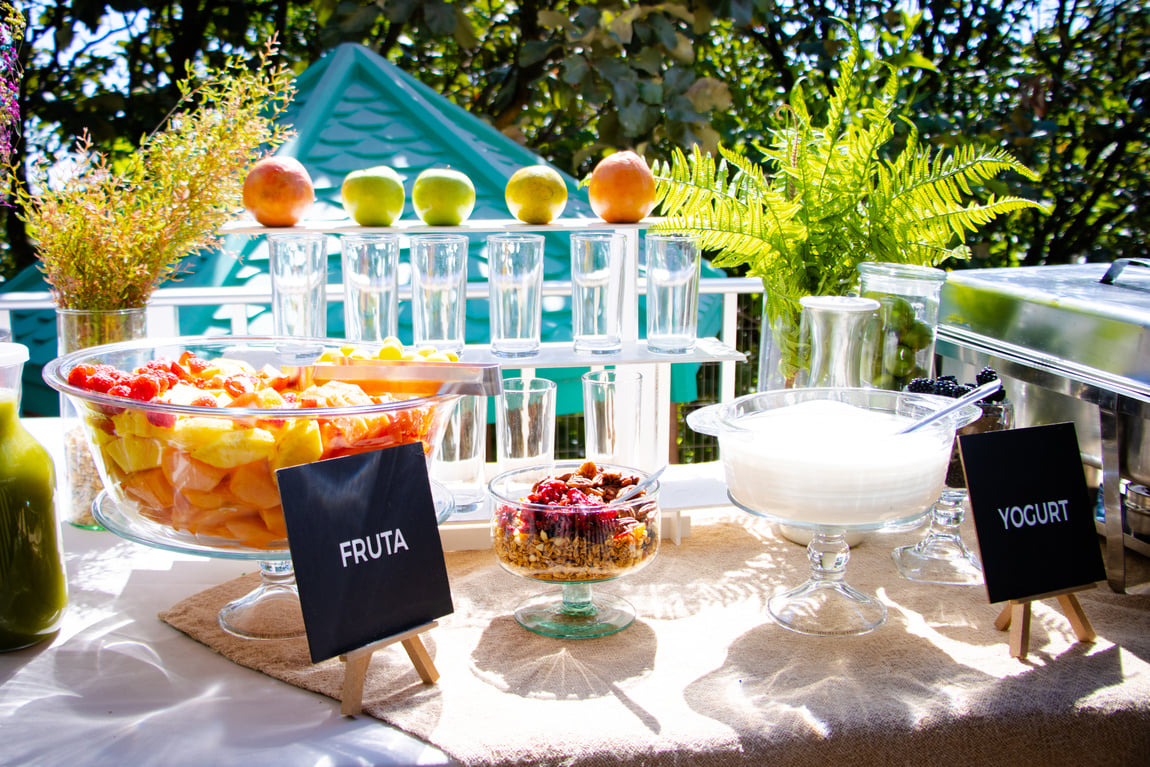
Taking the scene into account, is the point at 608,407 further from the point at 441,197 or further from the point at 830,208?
the point at 830,208

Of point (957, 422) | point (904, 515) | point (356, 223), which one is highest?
point (356, 223)

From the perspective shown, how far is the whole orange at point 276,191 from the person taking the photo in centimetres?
154

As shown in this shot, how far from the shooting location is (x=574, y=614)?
1.26 m

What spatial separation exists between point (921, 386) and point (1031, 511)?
275 mm

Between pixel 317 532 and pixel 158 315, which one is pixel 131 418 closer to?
pixel 317 532

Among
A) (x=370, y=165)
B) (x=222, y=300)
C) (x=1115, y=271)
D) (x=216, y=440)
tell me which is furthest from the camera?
(x=370, y=165)

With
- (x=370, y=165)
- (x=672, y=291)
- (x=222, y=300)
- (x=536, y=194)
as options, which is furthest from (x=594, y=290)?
(x=370, y=165)

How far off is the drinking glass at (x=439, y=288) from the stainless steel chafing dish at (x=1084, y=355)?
0.88 meters

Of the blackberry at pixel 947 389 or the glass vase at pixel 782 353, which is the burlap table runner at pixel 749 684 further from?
the glass vase at pixel 782 353

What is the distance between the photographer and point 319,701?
3.43ft

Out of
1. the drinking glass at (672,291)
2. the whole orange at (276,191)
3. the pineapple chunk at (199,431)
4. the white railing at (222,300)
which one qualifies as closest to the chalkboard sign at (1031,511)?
the drinking glass at (672,291)

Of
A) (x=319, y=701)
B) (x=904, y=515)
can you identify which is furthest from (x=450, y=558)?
(x=904, y=515)

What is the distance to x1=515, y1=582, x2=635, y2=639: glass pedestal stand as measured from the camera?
3.99 feet

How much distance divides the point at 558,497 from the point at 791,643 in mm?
362
